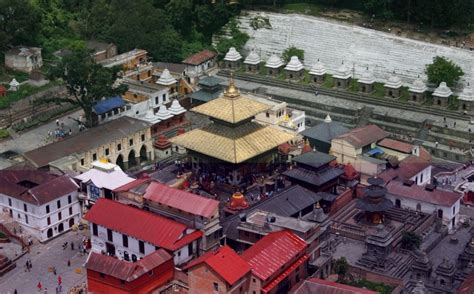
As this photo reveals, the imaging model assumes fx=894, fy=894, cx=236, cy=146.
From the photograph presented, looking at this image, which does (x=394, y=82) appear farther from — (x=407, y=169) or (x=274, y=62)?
(x=407, y=169)

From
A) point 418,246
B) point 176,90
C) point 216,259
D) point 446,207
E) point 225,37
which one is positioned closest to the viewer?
point 216,259

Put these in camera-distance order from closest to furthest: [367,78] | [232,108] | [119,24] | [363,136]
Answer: [232,108] < [363,136] < [367,78] < [119,24]

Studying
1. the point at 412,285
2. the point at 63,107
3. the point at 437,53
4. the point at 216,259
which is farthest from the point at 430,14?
the point at 216,259

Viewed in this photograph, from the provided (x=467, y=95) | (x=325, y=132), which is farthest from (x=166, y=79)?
(x=467, y=95)

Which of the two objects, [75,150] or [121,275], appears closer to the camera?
[121,275]

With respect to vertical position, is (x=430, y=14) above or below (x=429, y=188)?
above

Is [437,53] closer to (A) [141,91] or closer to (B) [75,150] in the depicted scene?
(A) [141,91]
